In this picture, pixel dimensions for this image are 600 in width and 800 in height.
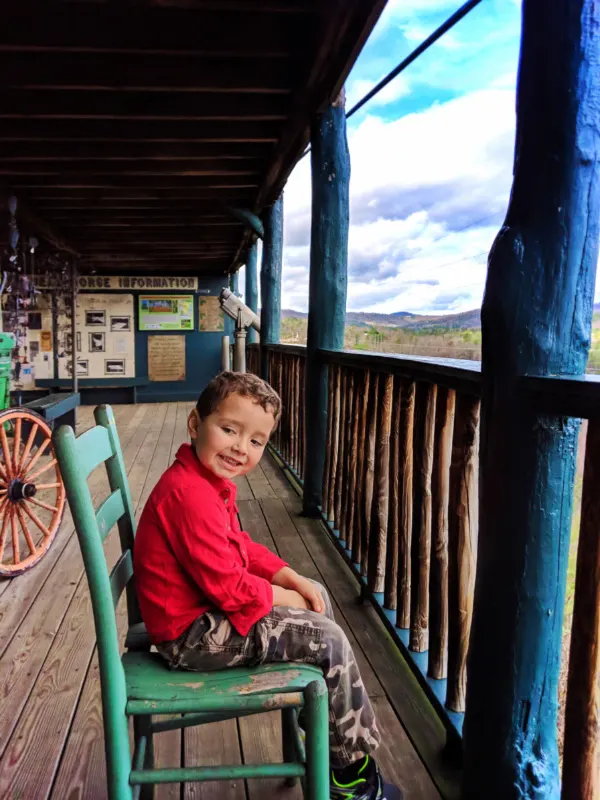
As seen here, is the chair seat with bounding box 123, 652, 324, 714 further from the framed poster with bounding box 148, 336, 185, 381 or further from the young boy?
the framed poster with bounding box 148, 336, 185, 381

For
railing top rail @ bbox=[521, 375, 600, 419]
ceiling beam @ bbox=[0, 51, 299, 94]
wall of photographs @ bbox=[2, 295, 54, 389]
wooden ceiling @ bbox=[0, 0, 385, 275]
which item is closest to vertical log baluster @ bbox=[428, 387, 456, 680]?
railing top rail @ bbox=[521, 375, 600, 419]

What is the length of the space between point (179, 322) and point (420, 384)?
30.4 ft

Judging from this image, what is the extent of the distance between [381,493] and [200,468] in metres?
1.25

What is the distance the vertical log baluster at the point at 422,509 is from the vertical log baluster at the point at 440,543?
0.18ft

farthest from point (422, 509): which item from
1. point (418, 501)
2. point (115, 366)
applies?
point (115, 366)

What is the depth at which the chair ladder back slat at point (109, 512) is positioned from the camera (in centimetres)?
116

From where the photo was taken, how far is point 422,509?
1.86 m

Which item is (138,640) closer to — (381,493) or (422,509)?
(422,509)

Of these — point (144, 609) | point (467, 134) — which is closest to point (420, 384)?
point (144, 609)

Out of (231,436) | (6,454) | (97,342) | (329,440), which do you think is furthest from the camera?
(97,342)

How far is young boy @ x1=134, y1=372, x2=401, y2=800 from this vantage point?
115cm

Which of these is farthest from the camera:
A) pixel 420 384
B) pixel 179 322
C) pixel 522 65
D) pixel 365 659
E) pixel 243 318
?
pixel 179 322

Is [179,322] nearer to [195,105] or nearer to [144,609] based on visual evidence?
[195,105]

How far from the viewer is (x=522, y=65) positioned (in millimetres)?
1122
